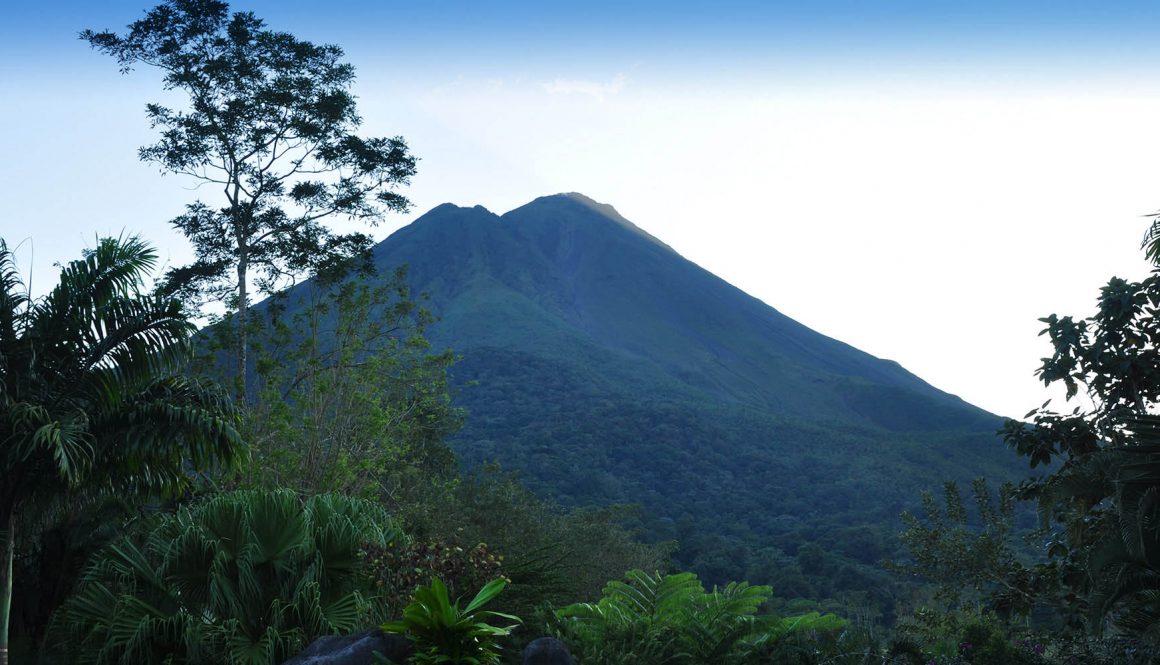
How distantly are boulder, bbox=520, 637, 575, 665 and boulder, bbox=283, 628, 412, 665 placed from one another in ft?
2.94

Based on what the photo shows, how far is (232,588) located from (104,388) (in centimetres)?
261

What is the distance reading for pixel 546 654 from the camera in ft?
22.0

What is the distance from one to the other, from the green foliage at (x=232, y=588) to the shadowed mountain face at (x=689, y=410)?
2751 cm

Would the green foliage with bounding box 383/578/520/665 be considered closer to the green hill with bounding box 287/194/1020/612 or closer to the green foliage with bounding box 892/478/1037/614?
the green foliage with bounding box 892/478/1037/614

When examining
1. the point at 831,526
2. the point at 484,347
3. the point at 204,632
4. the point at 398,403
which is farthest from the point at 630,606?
the point at 484,347

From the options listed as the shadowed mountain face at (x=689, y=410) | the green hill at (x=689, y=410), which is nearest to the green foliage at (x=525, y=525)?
the shadowed mountain face at (x=689, y=410)

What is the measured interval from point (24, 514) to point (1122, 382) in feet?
35.3

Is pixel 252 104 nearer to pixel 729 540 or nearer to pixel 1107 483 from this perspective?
pixel 1107 483

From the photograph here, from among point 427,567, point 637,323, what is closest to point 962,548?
point 427,567

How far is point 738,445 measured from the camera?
262ft

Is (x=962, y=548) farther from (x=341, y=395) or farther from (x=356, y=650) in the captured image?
(x=341, y=395)

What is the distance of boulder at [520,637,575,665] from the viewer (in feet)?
21.8

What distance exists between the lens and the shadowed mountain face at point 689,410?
2287 inches

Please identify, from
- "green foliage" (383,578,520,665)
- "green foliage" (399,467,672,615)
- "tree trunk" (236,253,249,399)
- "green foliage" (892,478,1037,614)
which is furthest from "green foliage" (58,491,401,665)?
"green foliage" (892,478,1037,614)
